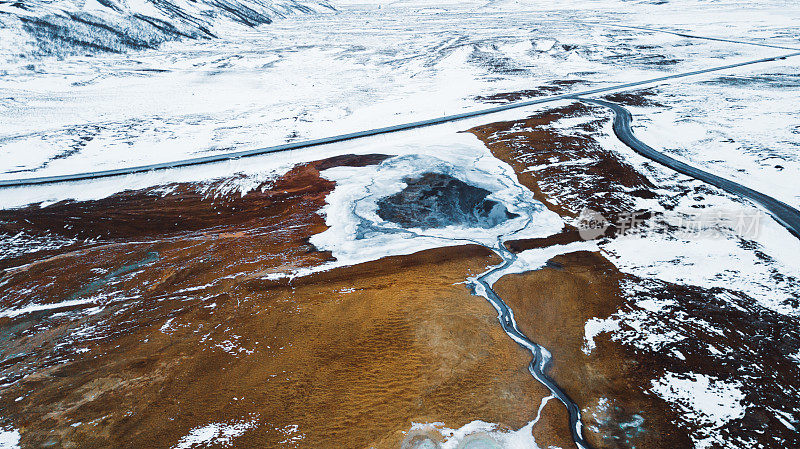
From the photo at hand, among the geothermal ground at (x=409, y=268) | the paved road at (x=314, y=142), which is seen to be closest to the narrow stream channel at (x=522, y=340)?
the geothermal ground at (x=409, y=268)

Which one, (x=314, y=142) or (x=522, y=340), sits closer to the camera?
(x=522, y=340)

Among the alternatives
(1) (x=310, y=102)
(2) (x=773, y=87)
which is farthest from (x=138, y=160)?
(2) (x=773, y=87)

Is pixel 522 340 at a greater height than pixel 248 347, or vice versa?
pixel 248 347

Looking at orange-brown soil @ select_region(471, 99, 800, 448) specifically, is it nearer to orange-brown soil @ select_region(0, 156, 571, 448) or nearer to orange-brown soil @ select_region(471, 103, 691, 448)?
orange-brown soil @ select_region(471, 103, 691, 448)

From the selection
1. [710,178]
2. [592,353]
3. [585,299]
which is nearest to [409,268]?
[585,299]

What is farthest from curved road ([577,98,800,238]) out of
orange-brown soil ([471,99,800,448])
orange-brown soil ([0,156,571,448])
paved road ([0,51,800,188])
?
orange-brown soil ([0,156,571,448])

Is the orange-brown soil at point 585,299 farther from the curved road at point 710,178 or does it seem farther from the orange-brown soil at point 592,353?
the curved road at point 710,178

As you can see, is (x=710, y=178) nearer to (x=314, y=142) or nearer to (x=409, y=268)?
(x=409, y=268)
